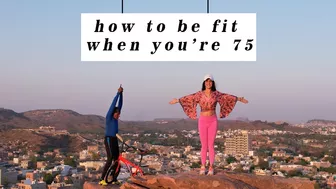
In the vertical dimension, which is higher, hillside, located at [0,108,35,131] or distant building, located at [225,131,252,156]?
hillside, located at [0,108,35,131]

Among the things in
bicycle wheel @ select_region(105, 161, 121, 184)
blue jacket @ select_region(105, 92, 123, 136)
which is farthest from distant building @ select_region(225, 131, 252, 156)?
blue jacket @ select_region(105, 92, 123, 136)

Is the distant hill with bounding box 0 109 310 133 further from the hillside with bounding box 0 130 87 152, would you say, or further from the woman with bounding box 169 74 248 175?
the woman with bounding box 169 74 248 175

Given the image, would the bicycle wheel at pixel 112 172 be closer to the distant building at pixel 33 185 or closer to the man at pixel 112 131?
the man at pixel 112 131

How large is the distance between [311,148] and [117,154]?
5576 cm

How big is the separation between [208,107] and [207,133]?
0.24 meters

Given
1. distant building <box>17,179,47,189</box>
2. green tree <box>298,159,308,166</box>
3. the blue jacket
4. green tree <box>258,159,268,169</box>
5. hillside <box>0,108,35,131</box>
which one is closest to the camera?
the blue jacket

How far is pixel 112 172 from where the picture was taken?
5.41 meters

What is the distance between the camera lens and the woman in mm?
5102

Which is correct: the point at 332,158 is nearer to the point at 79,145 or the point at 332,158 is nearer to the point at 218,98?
the point at 79,145

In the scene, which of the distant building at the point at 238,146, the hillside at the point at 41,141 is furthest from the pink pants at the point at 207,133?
the hillside at the point at 41,141

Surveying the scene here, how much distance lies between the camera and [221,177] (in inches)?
197

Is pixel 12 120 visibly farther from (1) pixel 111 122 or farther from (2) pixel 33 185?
(1) pixel 111 122

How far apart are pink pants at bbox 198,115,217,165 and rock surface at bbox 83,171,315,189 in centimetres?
21

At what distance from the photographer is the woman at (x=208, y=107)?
16.7 feet
